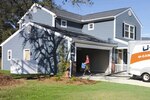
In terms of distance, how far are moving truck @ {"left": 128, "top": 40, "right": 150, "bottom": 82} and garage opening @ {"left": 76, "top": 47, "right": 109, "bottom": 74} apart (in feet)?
23.6

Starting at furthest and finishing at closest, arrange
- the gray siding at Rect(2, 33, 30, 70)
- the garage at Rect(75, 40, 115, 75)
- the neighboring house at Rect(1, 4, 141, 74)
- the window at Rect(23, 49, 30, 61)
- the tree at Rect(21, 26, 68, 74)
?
the neighboring house at Rect(1, 4, 141, 74) < the gray siding at Rect(2, 33, 30, 70) < the garage at Rect(75, 40, 115, 75) < the window at Rect(23, 49, 30, 61) < the tree at Rect(21, 26, 68, 74)

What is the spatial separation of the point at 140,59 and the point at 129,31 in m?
11.9

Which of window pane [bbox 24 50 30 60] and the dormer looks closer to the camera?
window pane [bbox 24 50 30 60]

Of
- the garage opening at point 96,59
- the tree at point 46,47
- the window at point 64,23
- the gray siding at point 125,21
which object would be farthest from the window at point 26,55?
the gray siding at point 125,21

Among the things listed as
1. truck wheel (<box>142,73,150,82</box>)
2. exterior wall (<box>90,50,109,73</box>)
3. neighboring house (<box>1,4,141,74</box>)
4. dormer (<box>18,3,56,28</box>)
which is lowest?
truck wheel (<box>142,73,150,82</box>)

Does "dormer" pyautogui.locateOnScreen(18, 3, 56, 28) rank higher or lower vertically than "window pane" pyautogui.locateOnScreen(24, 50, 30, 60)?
higher

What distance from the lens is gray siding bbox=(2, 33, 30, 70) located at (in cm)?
2927

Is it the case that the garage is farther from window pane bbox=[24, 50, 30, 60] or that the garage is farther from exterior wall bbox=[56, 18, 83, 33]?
window pane bbox=[24, 50, 30, 60]

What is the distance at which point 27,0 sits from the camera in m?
24.2

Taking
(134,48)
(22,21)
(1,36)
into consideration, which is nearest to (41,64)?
(134,48)

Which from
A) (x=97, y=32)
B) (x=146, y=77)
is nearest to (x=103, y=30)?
(x=97, y=32)

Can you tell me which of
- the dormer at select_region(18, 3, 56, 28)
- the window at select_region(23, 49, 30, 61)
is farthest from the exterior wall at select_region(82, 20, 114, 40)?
the window at select_region(23, 49, 30, 61)

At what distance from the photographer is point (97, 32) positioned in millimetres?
32781

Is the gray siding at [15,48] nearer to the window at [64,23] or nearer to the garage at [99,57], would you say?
the window at [64,23]
